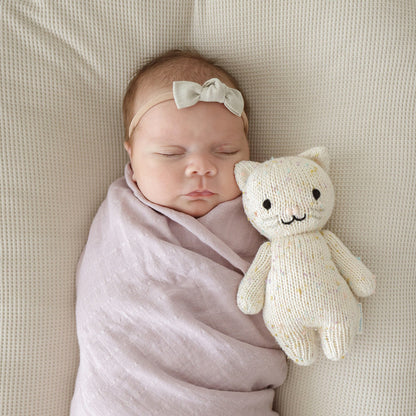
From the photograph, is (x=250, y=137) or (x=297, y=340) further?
(x=250, y=137)

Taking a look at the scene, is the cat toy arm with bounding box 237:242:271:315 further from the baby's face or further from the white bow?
the white bow

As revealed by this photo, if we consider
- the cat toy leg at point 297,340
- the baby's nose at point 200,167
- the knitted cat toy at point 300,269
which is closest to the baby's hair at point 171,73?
the baby's nose at point 200,167

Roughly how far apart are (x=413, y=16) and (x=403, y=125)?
0.95 feet

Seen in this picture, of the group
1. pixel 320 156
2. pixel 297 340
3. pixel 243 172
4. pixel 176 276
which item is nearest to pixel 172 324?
pixel 176 276

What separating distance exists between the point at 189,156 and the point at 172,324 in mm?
409

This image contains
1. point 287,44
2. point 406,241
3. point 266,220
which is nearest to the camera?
point 266,220

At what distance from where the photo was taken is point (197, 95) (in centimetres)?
119

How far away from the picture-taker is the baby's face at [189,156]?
1.18 meters

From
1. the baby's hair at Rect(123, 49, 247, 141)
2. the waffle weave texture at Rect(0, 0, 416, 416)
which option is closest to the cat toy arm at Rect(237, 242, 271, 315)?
the waffle weave texture at Rect(0, 0, 416, 416)

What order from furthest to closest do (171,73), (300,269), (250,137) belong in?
(250,137), (171,73), (300,269)

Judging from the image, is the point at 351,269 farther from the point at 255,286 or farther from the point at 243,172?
the point at 243,172

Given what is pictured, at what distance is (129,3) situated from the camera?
1.35 meters

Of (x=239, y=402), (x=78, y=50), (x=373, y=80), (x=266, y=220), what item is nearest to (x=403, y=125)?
(x=373, y=80)

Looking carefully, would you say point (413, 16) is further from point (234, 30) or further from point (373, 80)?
point (234, 30)
